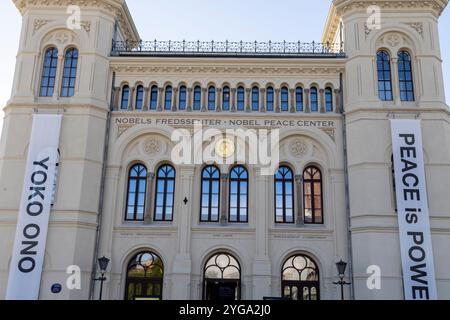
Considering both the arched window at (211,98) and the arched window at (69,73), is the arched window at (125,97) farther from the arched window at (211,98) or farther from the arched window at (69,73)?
the arched window at (211,98)

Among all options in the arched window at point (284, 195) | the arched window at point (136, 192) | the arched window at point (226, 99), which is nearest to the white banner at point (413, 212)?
the arched window at point (284, 195)

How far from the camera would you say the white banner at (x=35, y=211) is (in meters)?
21.5

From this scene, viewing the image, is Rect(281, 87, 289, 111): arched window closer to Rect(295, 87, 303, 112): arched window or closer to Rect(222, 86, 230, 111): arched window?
Rect(295, 87, 303, 112): arched window

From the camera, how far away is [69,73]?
82.2ft

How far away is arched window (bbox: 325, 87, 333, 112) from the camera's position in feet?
81.5

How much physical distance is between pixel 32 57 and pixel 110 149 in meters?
6.60

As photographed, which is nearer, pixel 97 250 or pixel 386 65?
pixel 97 250

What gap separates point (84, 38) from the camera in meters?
25.2

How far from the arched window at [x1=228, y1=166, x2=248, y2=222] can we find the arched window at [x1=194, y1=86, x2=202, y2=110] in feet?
12.7

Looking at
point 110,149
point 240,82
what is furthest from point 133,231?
point 240,82

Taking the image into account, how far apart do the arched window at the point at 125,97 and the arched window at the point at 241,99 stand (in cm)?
592

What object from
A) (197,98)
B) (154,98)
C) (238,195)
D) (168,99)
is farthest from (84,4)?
(238,195)
